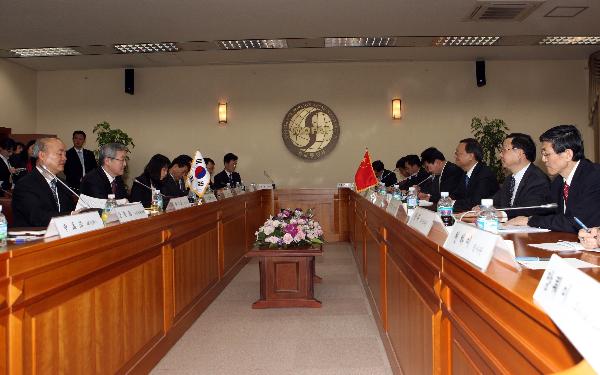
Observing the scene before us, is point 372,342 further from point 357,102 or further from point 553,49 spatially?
point 553,49

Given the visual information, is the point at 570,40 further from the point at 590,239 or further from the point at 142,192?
the point at 590,239

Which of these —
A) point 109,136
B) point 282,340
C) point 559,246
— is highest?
point 109,136

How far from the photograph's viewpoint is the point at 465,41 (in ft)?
21.6

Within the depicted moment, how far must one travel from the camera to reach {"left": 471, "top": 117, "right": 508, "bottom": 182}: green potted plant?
7434 mm

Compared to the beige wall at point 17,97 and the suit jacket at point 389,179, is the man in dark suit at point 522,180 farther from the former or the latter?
the beige wall at point 17,97

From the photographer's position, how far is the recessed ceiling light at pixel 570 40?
6469 millimetres

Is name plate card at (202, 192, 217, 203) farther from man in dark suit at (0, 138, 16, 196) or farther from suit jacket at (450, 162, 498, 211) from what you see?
man in dark suit at (0, 138, 16, 196)

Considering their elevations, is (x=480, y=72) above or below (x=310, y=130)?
above

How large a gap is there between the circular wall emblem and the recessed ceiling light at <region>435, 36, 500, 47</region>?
6.89 feet

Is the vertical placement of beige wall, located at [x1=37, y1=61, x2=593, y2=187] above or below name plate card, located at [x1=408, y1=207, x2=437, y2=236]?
above

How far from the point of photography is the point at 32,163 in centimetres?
588

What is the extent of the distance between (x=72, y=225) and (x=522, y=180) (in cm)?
239

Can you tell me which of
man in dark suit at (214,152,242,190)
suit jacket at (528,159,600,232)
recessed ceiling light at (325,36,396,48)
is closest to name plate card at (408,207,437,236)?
suit jacket at (528,159,600,232)

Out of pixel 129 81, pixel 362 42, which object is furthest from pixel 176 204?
pixel 129 81
